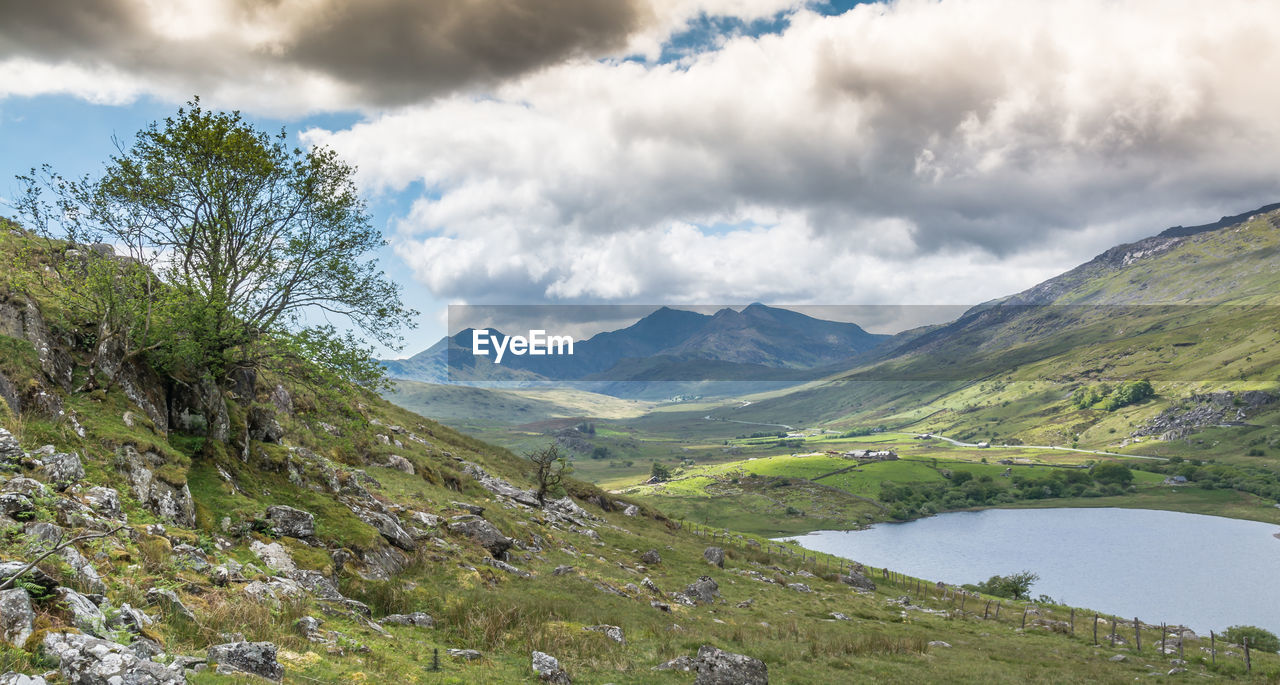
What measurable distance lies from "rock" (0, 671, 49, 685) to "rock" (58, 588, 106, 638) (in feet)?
9.31

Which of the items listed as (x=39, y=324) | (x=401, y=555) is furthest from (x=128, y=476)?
(x=401, y=555)

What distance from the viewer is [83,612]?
12719 millimetres

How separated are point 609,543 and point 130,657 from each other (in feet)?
202

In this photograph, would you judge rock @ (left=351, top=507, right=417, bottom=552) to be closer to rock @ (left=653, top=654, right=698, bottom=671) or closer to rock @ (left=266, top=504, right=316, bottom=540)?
rock @ (left=266, top=504, right=316, bottom=540)

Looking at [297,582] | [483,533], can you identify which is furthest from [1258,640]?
[297,582]

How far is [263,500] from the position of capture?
31.0m

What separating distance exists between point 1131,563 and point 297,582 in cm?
19591

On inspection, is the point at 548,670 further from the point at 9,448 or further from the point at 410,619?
the point at 9,448

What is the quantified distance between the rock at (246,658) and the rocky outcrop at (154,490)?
12049 millimetres

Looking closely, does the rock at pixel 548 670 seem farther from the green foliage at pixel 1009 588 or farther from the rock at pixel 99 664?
the green foliage at pixel 1009 588

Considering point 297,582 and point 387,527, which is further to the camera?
point 387,527

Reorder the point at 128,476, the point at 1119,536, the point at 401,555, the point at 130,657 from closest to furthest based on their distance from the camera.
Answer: the point at 130,657, the point at 128,476, the point at 401,555, the point at 1119,536

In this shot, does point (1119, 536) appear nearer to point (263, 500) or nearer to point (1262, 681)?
point (1262, 681)

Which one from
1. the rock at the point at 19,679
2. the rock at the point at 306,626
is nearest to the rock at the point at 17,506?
the rock at the point at 306,626
